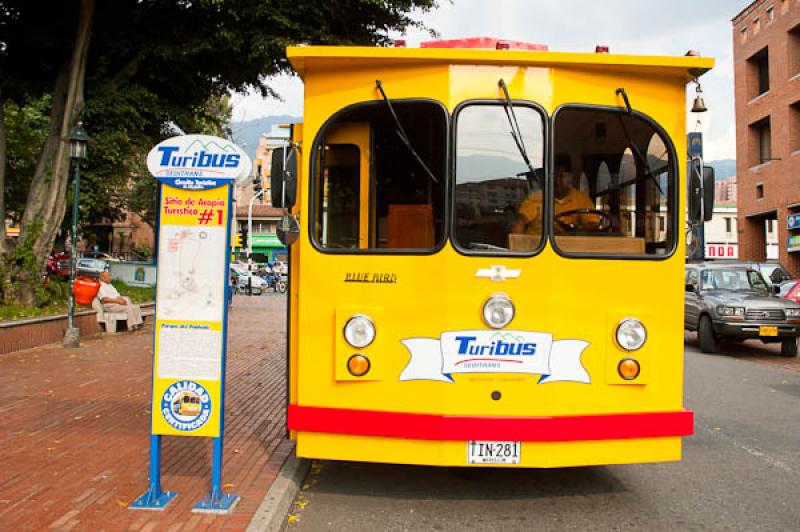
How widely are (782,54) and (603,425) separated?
34124 millimetres

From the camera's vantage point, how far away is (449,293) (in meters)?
4.54

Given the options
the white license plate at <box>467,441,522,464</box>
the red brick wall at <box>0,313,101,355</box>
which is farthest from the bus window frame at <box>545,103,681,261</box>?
the red brick wall at <box>0,313,101,355</box>

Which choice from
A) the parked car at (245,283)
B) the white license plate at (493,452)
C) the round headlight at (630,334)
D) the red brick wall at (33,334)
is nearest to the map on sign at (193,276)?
the white license plate at (493,452)

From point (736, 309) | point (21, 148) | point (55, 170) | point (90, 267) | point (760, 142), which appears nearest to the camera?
point (736, 309)

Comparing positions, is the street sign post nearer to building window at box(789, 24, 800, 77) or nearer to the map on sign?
the map on sign

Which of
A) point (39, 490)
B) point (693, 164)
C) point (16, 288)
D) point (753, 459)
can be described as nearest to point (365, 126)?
point (693, 164)

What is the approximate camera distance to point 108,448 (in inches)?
233

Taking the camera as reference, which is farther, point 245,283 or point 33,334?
point 245,283

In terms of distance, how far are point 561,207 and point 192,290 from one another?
250 cm

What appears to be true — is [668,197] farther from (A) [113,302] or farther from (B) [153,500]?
(A) [113,302]

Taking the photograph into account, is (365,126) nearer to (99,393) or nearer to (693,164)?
(693,164)

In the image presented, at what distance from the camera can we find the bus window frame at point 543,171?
461 cm

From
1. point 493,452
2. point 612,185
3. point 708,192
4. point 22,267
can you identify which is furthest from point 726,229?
point 493,452

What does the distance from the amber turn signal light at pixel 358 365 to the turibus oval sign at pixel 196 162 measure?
1376mm
